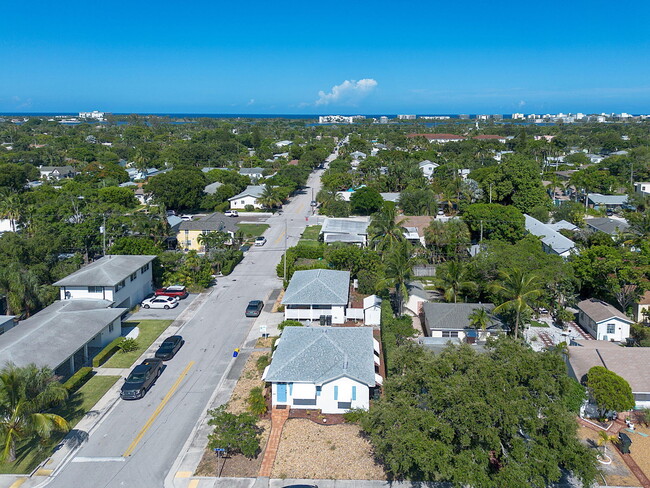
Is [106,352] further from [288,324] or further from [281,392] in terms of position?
[281,392]

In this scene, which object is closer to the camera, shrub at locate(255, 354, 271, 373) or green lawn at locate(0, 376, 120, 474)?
green lawn at locate(0, 376, 120, 474)

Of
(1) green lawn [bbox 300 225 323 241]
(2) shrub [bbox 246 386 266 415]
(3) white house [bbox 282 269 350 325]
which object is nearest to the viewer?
(2) shrub [bbox 246 386 266 415]

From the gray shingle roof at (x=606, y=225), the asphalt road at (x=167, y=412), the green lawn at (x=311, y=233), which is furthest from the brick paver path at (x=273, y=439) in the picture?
the gray shingle roof at (x=606, y=225)

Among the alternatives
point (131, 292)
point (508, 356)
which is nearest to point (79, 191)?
point (131, 292)

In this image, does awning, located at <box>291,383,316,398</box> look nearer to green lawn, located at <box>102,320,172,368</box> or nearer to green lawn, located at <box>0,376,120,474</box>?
green lawn, located at <box>0,376,120,474</box>

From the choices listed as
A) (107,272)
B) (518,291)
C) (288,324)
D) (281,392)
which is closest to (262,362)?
(281,392)

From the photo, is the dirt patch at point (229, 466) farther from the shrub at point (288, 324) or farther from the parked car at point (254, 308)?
the parked car at point (254, 308)

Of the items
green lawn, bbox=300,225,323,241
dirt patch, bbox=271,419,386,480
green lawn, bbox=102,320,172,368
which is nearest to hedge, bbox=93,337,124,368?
green lawn, bbox=102,320,172,368
